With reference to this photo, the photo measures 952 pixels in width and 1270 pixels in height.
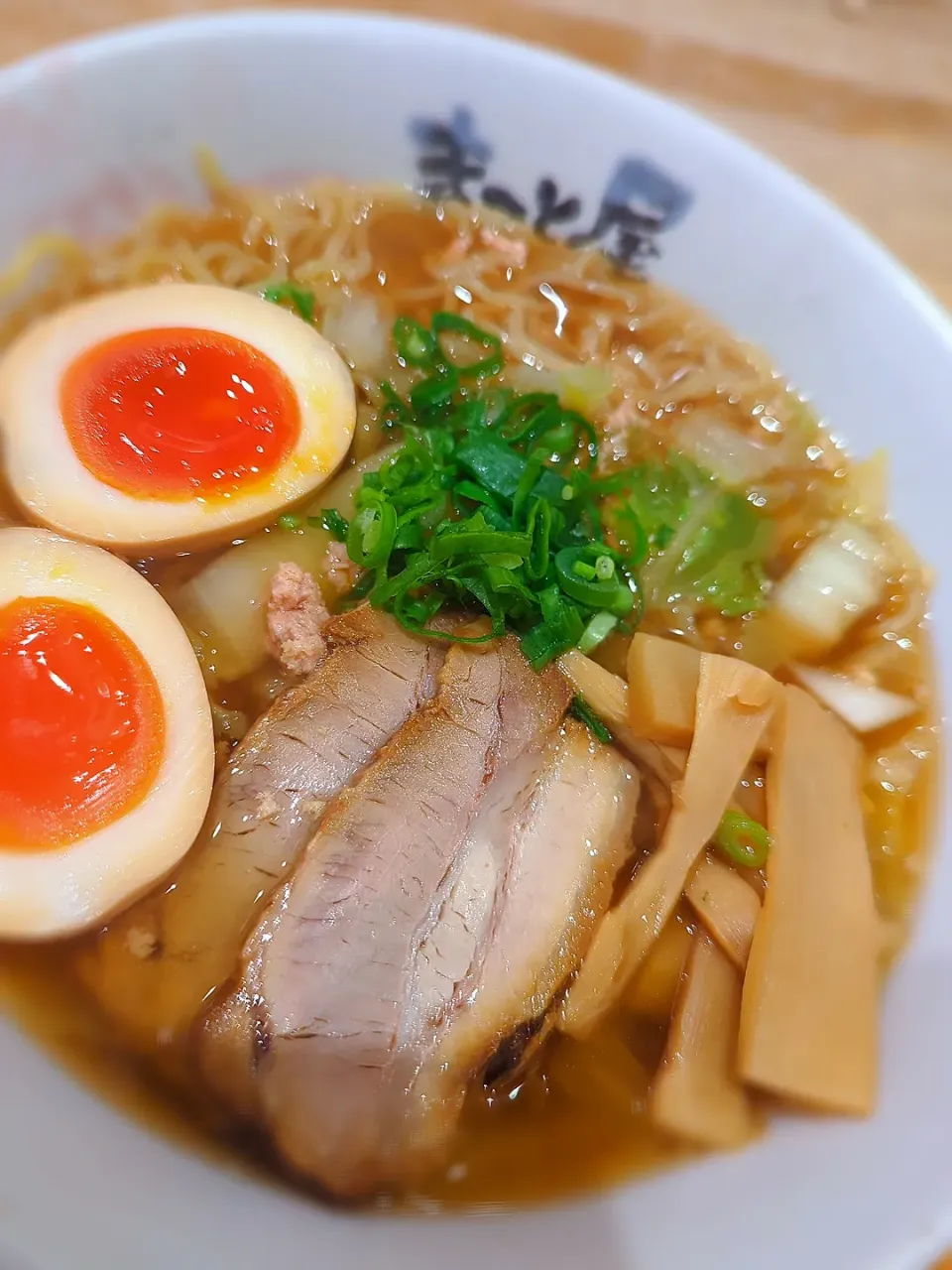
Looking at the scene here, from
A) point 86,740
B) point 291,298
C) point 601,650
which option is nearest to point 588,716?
point 601,650

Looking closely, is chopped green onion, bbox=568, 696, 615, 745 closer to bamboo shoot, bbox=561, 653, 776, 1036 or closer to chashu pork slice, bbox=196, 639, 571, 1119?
chashu pork slice, bbox=196, 639, 571, 1119

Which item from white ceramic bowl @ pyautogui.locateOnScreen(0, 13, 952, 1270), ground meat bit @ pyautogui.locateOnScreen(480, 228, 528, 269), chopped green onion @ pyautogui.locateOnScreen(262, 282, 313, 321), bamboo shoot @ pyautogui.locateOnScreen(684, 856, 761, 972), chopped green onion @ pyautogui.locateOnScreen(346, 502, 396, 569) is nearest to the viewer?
white ceramic bowl @ pyautogui.locateOnScreen(0, 13, 952, 1270)

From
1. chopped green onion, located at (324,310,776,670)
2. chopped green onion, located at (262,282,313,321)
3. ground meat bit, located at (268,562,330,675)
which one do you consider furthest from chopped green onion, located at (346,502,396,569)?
chopped green onion, located at (262,282,313,321)

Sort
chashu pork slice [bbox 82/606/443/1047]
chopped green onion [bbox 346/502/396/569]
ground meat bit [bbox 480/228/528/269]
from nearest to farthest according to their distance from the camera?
1. chashu pork slice [bbox 82/606/443/1047]
2. chopped green onion [bbox 346/502/396/569]
3. ground meat bit [bbox 480/228/528/269]

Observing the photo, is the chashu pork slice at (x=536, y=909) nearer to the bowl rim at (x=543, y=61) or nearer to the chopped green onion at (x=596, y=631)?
the chopped green onion at (x=596, y=631)

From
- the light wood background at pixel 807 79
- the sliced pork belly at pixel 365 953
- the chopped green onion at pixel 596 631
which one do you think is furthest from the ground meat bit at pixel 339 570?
the light wood background at pixel 807 79

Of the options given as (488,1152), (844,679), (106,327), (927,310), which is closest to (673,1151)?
(488,1152)

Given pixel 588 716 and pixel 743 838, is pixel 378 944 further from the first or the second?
pixel 743 838
